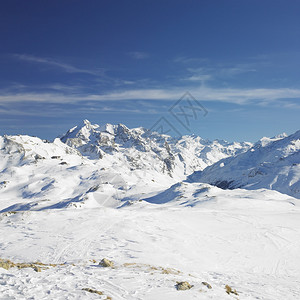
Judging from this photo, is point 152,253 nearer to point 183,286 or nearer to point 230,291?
point 230,291

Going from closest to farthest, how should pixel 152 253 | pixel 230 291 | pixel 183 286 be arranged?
pixel 183 286, pixel 230 291, pixel 152 253

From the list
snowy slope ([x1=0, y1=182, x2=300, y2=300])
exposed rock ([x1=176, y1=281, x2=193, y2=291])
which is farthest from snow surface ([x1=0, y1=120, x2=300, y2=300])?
exposed rock ([x1=176, y1=281, x2=193, y2=291])

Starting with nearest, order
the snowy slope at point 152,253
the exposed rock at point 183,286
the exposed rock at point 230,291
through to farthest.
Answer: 1. the snowy slope at point 152,253
2. the exposed rock at point 183,286
3. the exposed rock at point 230,291

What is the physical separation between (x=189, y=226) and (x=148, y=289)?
24509 mm

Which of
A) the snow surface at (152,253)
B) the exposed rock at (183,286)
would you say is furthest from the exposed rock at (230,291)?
the exposed rock at (183,286)

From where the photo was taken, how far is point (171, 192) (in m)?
100

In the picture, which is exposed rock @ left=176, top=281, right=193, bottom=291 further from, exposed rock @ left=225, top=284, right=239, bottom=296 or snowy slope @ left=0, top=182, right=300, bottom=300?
exposed rock @ left=225, top=284, right=239, bottom=296

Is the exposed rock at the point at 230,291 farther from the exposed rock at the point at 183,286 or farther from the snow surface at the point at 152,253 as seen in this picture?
the exposed rock at the point at 183,286

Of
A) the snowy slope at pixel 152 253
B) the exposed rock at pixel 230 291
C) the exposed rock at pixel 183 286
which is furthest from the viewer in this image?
the exposed rock at pixel 230 291

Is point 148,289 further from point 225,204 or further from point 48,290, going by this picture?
point 225,204

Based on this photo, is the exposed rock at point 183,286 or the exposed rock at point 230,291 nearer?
the exposed rock at point 183,286

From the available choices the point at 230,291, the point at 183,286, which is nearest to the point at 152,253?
the point at 230,291

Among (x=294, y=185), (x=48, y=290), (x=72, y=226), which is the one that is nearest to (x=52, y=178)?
(x=72, y=226)

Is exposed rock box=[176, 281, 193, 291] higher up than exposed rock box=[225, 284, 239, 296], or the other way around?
exposed rock box=[176, 281, 193, 291]
